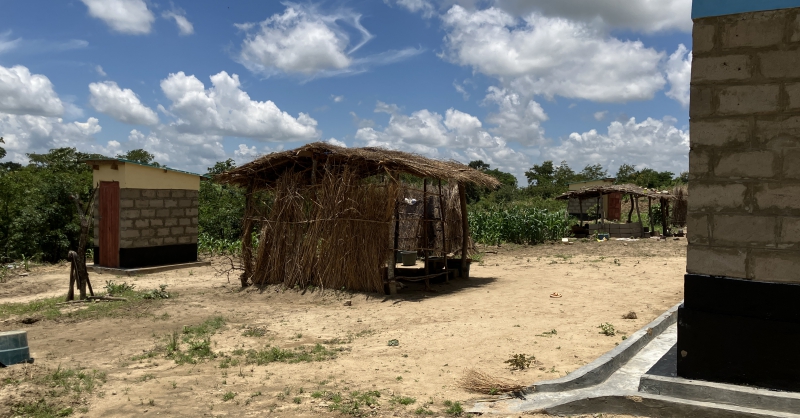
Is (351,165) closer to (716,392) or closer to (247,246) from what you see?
(247,246)

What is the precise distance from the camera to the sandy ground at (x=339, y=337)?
4996 mm

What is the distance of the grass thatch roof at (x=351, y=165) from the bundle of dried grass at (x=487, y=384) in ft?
16.0

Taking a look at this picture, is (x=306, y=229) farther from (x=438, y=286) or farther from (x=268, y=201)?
(x=438, y=286)

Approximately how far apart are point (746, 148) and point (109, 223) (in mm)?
13456

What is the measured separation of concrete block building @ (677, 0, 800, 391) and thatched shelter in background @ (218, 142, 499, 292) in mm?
5580

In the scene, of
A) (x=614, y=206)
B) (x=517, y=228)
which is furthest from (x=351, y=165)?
(x=614, y=206)

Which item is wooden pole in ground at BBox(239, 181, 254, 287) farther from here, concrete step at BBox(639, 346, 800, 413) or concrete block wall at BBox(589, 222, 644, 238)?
concrete block wall at BBox(589, 222, 644, 238)

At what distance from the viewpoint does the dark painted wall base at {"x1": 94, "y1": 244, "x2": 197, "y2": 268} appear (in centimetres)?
1366

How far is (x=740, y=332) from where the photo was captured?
439cm

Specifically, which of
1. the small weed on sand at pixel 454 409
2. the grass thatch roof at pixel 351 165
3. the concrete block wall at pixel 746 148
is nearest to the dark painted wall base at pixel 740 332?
the concrete block wall at pixel 746 148

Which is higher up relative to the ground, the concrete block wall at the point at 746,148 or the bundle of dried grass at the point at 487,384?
the concrete block wall at the point at 746,148

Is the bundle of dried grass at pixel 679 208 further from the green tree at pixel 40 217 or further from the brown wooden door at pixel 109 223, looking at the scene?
the green tree at pixel 40 217

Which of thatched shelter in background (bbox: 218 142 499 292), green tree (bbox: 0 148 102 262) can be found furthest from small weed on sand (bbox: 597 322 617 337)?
green tree (bbox: 0 148 102 262)

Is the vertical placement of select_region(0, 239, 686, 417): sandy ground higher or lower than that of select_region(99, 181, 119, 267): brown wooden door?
lower
